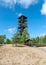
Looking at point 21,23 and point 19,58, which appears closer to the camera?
point 19,58

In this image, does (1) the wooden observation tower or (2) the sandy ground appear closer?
(2) the sandy ground

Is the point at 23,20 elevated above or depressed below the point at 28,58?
above

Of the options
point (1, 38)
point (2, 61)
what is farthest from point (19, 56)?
point (1, 38)

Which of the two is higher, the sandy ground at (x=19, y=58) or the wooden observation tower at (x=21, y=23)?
the wooden observation tower at (x=21, y=23)

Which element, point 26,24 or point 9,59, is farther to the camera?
point 26,24

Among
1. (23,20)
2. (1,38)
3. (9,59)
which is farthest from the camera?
(23,20)

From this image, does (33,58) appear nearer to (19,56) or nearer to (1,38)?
(19,56)

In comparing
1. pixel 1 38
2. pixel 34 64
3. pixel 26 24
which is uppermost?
pixel 26 24

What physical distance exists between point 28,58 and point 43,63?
2.63m

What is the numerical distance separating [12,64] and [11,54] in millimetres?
4003

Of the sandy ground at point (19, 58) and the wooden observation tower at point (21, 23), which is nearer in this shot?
the sandy ground at point (19, 58)

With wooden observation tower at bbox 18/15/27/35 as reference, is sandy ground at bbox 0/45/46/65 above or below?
below

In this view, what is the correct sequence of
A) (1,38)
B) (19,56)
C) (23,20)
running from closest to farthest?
(19,56), (1,38), (23,20)

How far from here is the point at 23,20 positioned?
76.8 metres
